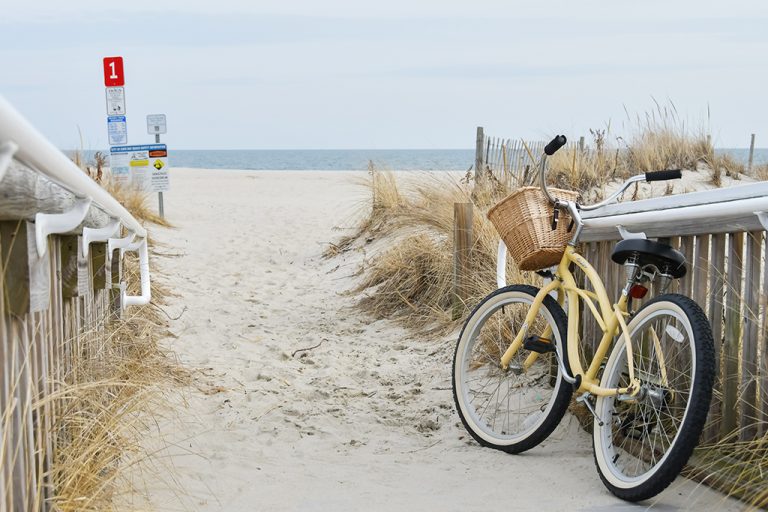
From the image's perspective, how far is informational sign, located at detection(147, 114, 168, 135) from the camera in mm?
14258

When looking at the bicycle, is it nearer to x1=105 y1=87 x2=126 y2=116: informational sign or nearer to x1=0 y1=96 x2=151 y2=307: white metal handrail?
x1=0 y1=96 x2=151 y2=307: white metal handrail

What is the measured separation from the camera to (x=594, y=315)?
398 cm

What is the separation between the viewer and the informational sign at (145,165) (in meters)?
13.5

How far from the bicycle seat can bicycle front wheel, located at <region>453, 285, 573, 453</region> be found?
602 millimetres

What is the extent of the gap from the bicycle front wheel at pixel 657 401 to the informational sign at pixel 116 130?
1102 cm

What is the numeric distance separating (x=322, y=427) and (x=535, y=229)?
164cm

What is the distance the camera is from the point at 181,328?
7164mm

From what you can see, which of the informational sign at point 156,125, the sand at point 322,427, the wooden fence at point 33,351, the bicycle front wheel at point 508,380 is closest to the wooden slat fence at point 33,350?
the wooden fence at point 33,351

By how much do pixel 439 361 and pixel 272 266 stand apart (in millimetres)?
4851

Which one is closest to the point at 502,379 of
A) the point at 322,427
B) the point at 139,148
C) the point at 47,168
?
the point at 322,427

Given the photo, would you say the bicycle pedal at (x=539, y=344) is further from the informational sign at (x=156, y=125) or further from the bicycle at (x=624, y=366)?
the informational sign at (x=156, y=125)

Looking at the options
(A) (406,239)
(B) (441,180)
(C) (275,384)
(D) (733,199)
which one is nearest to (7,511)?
(D) (733,199)

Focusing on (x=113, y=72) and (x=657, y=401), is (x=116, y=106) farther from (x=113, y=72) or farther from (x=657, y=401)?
(x=657, y=401)

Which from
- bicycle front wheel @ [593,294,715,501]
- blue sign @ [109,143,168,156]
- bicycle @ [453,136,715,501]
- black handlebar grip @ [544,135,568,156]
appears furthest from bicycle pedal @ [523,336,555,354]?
blue sign @ [109,143,168,156]
